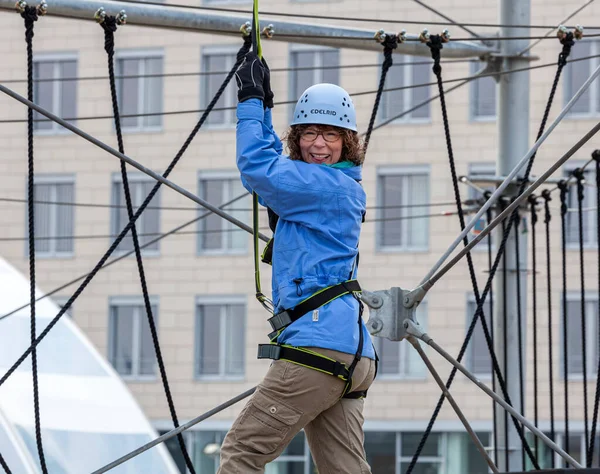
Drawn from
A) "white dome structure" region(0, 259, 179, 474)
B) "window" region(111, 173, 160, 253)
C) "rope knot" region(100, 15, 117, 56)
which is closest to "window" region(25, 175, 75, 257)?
"window" region(111, 173, 160, 253)

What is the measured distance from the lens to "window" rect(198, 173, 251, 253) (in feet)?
86.3

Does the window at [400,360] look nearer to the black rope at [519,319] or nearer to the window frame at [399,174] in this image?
the window frame at [399,174]

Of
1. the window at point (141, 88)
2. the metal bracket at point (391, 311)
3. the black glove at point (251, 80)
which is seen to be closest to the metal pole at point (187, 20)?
the metal bracket at point (391, 311)

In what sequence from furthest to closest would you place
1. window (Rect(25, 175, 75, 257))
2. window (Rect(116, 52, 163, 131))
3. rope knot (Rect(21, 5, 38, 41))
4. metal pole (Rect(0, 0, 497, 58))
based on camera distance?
window (Rect(25, 175, 75, 257)) < window (Rect(116, 52, 163, 131)) < metal pole (Rect(0, 0, 497, 58)) < rope knot (Rect(21, 5, 38, 41))

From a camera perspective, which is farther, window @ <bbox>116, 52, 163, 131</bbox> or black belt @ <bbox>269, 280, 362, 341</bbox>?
window @ <bbox>116, 52, 163, 131</bbox>

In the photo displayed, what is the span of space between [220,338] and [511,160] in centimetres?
1763

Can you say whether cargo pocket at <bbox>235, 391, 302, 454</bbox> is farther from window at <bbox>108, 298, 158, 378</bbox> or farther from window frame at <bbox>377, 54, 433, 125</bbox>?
window at <bbox>108, 298, 158, 378</bbox>

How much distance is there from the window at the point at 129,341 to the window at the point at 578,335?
7970 millimetres

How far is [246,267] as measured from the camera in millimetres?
26188

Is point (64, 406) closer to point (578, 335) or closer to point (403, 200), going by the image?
point (403, 200)

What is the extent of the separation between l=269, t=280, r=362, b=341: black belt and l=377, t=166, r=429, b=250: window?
21.0 m

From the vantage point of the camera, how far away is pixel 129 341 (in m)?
27.0

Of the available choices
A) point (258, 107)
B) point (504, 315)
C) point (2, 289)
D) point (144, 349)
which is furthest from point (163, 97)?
point (258, 107)

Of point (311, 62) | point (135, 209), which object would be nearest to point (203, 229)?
point (135, 209)
